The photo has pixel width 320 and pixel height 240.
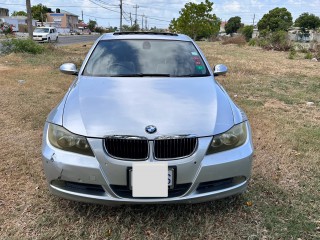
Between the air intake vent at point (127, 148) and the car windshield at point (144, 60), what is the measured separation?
1.19 meters

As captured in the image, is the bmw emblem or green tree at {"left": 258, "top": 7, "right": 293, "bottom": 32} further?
green tree at {"left": 258, "top": 7, "right": 293, "bottom": 32}

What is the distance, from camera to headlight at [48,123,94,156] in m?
2.21

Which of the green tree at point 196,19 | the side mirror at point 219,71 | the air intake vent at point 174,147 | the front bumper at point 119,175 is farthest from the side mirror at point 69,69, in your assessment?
the green tree at point 196,19

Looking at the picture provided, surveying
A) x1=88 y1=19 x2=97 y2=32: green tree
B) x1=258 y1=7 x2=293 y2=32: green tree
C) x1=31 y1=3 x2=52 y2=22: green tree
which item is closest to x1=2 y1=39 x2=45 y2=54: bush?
x1=258 y1=7 x2=293 y2=32: green tree

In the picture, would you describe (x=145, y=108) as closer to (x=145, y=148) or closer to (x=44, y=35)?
(x=145, y=148)

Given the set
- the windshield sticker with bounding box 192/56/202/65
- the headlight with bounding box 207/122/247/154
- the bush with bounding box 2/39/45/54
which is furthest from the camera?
the bush with bounding box 2/39/45/54

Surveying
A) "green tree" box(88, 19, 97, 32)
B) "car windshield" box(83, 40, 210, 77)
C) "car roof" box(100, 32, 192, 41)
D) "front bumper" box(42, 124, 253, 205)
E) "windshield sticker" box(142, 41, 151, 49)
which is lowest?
"front bumper" box(42, 124, 253, 205)

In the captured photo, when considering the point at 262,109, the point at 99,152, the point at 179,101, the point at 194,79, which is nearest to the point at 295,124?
the point at 262,109

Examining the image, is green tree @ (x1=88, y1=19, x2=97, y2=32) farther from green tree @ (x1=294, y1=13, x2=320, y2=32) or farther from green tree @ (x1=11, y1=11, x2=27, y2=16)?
green tree @ (x1=294, y1=13, x2=320, y2=32)

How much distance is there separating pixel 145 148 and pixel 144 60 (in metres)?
1.52

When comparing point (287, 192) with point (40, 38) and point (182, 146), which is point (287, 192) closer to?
point (182, 146)

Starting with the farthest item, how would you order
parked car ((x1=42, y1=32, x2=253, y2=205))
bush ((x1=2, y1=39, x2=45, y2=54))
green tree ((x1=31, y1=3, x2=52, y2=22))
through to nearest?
green tree ((x1=31, y1=3, x2=52, y2=22)) → bush ((x1=2, y1=39, x2=45, y2=54)) → parked car ((x1=42, y1=32, x2=253, y2=205))

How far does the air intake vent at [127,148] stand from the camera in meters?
2.15

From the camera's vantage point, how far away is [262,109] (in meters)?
→ 6.00
